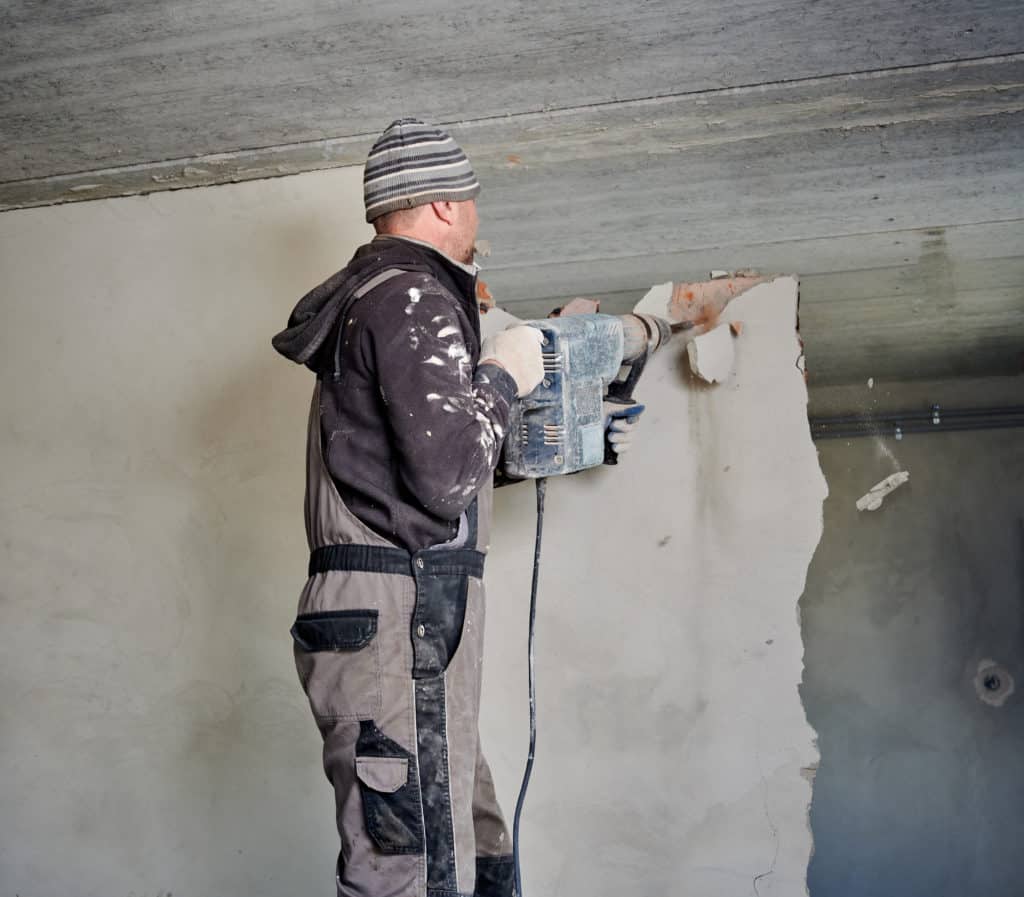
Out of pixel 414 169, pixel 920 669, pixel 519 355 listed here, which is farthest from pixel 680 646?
pixel 920 669

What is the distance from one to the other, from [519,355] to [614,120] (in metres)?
0.64

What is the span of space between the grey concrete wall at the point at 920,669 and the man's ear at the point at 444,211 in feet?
10.0

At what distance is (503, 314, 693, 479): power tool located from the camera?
1888mm

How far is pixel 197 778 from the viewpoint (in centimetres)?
256

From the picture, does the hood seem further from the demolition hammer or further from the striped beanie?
the demolition hammer

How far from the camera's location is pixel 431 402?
152cm

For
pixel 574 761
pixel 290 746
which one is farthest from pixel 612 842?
pixel 290 746

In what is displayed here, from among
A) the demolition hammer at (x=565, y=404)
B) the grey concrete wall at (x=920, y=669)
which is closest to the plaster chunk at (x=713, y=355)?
the demolition hammer at (x=565, y=404)

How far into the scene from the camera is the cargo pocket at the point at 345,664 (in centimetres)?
156

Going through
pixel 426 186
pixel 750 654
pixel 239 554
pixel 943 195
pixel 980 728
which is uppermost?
pixel 943 195

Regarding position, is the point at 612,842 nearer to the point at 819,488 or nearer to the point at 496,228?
the point at 819,488

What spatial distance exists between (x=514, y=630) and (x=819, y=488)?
0.79 metres

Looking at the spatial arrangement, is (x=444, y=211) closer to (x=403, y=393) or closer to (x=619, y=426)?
(x=403, y=393)

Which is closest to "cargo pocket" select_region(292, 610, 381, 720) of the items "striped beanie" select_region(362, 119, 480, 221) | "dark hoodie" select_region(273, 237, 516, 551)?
"dark hoodie" select_region(273, 237, 516, 551)
